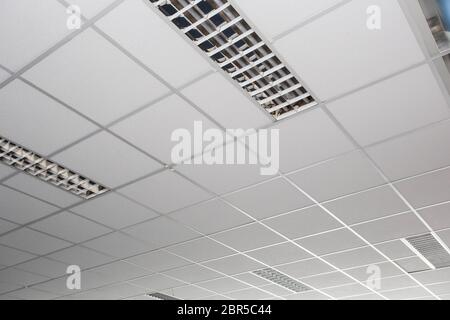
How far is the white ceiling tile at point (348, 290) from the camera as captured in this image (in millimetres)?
5468

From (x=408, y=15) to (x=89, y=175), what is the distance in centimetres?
258

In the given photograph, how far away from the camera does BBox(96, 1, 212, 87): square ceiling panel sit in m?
1.95

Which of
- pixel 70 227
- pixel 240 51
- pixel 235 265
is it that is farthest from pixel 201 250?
pixel 240 51

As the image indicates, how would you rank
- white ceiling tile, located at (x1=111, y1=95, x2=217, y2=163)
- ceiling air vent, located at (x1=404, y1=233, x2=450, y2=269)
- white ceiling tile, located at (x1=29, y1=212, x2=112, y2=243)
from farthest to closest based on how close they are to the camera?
ceiling air vent, located at (x1=404, y1=233, x2=450, y2=269) < white ceiling tile, located at (x1=29, y1=212, x2=112, y2=243) < white ceiling tile, located at (x1=111, y1=95, x2=217, y2=163)

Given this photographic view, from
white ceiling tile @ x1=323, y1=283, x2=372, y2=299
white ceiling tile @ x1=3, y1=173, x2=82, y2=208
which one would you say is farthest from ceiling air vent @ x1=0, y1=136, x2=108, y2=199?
white ceiling tile @ x1=323, y1=283, x2=372, y2=299

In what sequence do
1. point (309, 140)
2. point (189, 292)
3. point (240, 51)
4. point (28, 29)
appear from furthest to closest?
point (189, 292)
point (309, 140)
point (240, 51)
point (28, 29)

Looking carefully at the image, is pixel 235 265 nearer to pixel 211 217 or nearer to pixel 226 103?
pixel 211 217

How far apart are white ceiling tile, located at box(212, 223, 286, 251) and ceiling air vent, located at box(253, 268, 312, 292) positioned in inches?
32.7

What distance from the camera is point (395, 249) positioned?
429cm

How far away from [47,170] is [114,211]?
2.60 feet

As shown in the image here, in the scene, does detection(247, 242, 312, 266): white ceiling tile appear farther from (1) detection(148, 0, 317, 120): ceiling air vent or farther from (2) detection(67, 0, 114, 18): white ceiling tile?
(2) detection(67, 0, 114, 18): white ceiling tile

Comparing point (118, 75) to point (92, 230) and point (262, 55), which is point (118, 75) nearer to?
point (262, 55)

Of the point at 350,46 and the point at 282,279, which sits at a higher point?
the point at 350,46

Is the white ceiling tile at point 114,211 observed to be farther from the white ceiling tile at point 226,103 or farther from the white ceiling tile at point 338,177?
the white ceiling tile at point 338,177
